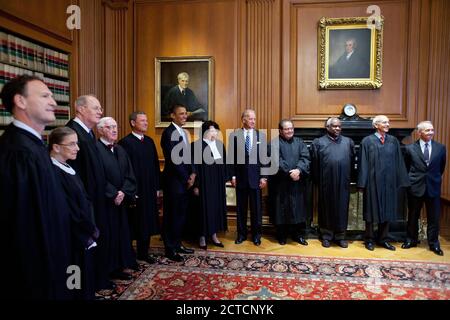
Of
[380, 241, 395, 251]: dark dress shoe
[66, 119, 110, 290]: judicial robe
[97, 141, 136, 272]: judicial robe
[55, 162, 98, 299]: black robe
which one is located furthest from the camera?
[380, 241, 395, 251]: dark dress shoe

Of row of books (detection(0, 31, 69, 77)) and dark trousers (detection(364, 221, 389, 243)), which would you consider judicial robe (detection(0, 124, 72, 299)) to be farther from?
dark trousers (detection(364, 221, 389, 243))

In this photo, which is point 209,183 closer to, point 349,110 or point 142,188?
point 142,188

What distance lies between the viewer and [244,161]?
4551 millimetres

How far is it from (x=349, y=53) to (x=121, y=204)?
169 inches

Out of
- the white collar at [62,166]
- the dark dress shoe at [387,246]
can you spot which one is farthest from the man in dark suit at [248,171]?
the white collar at [62,166]

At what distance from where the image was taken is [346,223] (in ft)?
14.9

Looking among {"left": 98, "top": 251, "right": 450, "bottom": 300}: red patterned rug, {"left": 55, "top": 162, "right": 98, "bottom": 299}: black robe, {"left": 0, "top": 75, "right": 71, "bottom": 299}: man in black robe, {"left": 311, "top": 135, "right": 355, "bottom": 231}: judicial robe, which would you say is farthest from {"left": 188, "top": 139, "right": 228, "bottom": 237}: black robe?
{"left": 0, "top": 75, "right": 71, "bottom": 299}: man in black robe

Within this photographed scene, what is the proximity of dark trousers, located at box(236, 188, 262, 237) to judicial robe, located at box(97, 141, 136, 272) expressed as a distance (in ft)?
5.43

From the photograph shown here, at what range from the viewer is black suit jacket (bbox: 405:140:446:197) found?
14.1 feet

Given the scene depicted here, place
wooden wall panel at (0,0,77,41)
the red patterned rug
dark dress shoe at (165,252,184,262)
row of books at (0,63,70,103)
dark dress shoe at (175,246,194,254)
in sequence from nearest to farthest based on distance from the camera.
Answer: the red patterned rug, row of books at (0,63,70,103), wooden wall panel at (0,0,77,41), dark dress shoe at (165,252,184,262), dark dress shoe at (175,246,194,254)

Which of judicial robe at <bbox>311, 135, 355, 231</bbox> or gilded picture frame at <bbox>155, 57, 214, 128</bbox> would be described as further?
gilded picture frame at <bbox>155, 57, 214, 128</bbox>

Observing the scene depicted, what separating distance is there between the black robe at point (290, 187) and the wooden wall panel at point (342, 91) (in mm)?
1031

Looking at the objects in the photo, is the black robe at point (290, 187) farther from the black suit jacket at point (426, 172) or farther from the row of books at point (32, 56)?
the row of books at point (32, 56)

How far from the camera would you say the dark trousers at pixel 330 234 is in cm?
459
